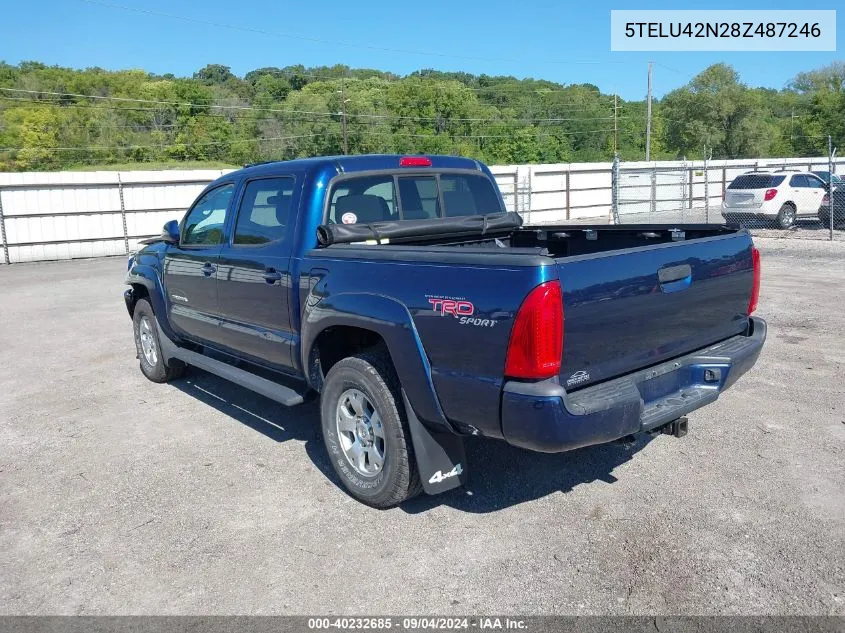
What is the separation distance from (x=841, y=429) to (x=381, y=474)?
3.32 meters

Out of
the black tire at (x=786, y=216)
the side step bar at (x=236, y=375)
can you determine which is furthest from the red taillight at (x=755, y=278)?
the black tire at (x=786, y=216)

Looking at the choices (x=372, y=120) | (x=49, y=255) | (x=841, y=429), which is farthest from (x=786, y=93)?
(x=841, y=429)

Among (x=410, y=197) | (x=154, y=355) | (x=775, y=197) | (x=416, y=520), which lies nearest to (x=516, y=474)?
(x=416, y=520)

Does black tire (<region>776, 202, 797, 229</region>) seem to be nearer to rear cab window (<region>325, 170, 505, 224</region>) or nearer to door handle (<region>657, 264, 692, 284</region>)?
rear cab window (<region>325, 170, 505, 224</region>)

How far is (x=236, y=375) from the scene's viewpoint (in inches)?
209

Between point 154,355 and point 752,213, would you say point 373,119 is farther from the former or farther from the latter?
point 154,355

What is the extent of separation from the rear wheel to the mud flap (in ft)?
60.7

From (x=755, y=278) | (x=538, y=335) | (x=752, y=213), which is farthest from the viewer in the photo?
(x=752, y=213)

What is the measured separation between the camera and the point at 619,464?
4668mm

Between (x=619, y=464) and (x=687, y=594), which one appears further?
(x=619, y=464)

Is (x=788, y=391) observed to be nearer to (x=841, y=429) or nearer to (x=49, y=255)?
(x=841, y=429)

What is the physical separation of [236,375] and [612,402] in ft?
9.76

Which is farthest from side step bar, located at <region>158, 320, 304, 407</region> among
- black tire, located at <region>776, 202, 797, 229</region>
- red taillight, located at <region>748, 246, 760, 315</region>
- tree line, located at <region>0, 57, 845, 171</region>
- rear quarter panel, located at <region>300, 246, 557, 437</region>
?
tree line, located at <region>0, 57, 845, 171</region>

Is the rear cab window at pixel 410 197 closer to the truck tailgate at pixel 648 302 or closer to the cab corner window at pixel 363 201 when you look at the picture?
the cab corner window at pixel 363 201
